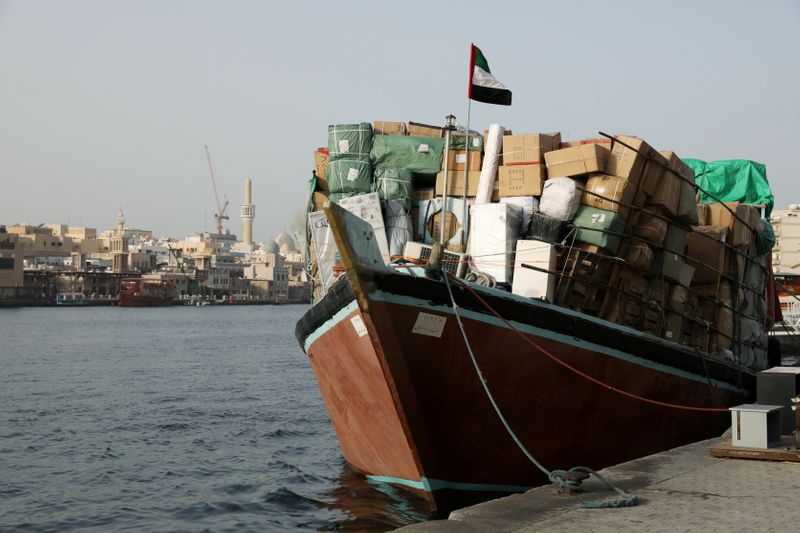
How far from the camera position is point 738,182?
22797 mm

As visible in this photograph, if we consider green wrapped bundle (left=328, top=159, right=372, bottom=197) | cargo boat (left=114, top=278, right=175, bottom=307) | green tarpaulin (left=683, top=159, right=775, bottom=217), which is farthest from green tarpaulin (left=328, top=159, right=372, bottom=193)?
cargo boat (left=114, top=278, right=175, bottom=307)

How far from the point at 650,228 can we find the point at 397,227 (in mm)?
3969

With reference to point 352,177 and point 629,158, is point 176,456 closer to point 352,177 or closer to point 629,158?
point 352,177

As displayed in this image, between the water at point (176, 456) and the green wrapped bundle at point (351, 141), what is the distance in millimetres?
5519

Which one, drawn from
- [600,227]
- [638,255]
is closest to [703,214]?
[638,255]

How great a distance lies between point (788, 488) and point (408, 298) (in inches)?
189

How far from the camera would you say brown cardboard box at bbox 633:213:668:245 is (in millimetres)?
13828

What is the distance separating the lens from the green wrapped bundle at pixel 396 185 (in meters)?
14.5

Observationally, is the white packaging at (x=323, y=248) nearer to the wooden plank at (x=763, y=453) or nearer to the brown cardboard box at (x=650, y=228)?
the brown cardboard box at (x=650, y=228)

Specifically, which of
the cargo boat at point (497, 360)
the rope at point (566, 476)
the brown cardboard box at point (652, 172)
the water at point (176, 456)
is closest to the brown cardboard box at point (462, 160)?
the cargo boat at point (497, 360)

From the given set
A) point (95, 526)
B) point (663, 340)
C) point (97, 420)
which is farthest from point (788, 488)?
point (97, 420)

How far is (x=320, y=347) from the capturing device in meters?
13.5

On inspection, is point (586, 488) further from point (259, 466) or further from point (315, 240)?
point (259, 466)

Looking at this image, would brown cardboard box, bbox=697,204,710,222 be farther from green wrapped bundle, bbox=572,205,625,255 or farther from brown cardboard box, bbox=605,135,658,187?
green wrapped bundle, bbox=572,205,625,255
